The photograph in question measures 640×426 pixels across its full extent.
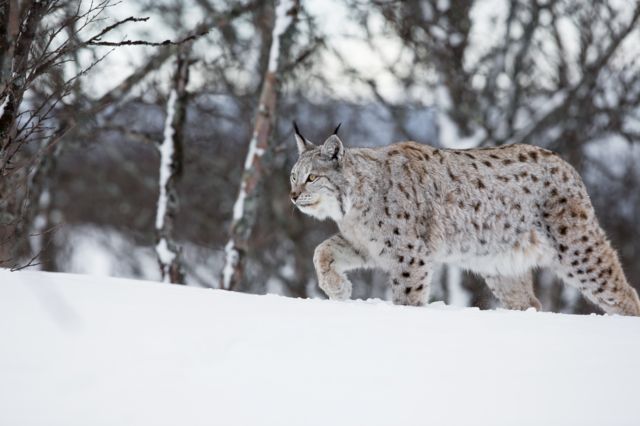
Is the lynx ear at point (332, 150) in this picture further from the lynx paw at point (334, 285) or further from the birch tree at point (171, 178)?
the birch tree at point (171, 178)

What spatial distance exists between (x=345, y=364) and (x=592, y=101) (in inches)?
531

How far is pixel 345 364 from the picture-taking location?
13.5 feet

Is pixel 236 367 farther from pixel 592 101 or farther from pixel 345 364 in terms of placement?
pixel 592 101

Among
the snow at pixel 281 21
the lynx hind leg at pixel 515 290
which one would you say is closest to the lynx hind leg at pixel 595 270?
the lynx hind leg at pixel 515 290

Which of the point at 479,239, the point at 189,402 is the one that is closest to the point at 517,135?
the point at 479,239

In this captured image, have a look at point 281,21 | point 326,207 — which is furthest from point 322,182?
point 281,21

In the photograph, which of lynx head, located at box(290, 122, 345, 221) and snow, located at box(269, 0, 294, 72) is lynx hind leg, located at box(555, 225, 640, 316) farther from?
snow, located at box(269, 0, 294, 72)

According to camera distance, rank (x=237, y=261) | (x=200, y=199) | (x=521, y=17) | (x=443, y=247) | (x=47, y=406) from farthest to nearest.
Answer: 1. (x=200, y=199)
2. (x=521, y=17)
3. (x=237, y=261)
4. (x=443, y=247)
5. (x=47, y=406)

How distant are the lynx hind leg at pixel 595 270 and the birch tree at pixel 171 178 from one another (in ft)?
14.6

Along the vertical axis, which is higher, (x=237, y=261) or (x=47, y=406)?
(x=237, y=261)

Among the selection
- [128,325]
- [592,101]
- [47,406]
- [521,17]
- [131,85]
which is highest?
[521,17]

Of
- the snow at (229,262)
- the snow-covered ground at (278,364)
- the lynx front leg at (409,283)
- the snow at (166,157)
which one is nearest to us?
the snow-covered ground at (278,364)

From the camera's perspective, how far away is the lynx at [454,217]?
269 inches

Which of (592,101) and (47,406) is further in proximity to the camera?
(592,101)
